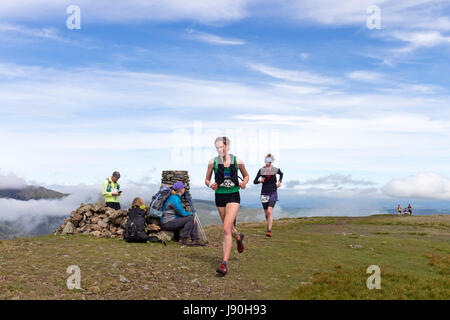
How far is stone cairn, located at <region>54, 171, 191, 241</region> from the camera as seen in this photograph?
53.4ft

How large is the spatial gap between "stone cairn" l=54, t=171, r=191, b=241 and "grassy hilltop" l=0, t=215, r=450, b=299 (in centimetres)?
101

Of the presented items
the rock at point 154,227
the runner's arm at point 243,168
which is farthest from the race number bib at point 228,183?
the rock at point 154,227

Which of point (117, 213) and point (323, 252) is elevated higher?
point (117, 213)

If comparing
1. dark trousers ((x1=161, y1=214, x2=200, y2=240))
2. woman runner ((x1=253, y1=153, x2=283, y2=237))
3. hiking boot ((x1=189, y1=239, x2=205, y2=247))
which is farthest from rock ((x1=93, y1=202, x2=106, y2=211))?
woman runner ((x1=253, y1=153, x2=283, y2=237))

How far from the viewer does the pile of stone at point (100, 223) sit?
16.4 meters

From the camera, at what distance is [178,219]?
15539 mm

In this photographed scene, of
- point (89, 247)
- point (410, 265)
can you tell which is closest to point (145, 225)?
point (89, 247)

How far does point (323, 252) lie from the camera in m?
14.9

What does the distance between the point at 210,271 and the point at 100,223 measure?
8810 mm

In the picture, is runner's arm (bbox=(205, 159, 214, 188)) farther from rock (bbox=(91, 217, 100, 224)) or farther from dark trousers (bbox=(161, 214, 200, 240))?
rock (bbox=(91, 217, 100, 224))

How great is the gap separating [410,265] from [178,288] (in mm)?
8925
